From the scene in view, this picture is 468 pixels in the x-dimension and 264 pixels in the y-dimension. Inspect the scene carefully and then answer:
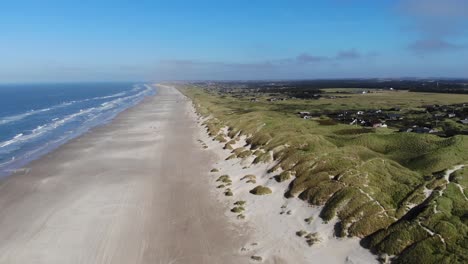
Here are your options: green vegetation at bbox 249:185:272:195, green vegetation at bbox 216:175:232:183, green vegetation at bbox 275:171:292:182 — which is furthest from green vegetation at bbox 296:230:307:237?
green vegetation at bbox 216:175:232:183

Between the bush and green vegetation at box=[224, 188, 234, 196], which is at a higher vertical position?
the bush

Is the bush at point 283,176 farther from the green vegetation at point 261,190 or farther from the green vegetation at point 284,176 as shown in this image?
the green vegetation at point 261,190

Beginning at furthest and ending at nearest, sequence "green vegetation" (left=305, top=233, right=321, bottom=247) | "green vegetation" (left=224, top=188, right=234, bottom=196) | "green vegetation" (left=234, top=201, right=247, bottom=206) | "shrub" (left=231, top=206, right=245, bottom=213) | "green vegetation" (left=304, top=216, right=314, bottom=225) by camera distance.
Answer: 1. "green vegetation" (left=224, top=188, right=234, bottom=196)
2. "green vegetation" (left=234, top=201, right=247, bottom=206)
3. "shrub" (left=231, top=206, right=245, bottom=213)
4. "green vegetation" (left=304, top=216, right=314, bottom=225)
5. "green vegetation" (left=305, top=233, right=321, bottom=247)

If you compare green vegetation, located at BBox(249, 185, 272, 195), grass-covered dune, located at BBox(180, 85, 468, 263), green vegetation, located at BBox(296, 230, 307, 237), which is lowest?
green vegetation, located at BBox(296, 230, 307, 237)

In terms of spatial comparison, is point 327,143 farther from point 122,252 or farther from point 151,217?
point 122,252

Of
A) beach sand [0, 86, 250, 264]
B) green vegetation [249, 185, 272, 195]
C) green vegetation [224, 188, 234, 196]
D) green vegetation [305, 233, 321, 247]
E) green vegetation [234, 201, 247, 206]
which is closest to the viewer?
green vegetation [305, 233, 321, 247]

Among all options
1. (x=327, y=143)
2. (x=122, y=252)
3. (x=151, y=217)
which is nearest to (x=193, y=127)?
(x=327, y=143)

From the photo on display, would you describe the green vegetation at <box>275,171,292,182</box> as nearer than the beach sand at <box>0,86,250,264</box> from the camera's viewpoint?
No

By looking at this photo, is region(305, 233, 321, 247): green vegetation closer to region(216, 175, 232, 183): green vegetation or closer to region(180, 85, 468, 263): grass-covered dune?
region(180, 85, 468, 263): grass-covered dune

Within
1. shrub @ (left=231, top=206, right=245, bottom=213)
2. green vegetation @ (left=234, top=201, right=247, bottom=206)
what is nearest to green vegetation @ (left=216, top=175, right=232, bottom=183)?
green vegetation @ (left=234, top=201, right=247, bottom=206)
